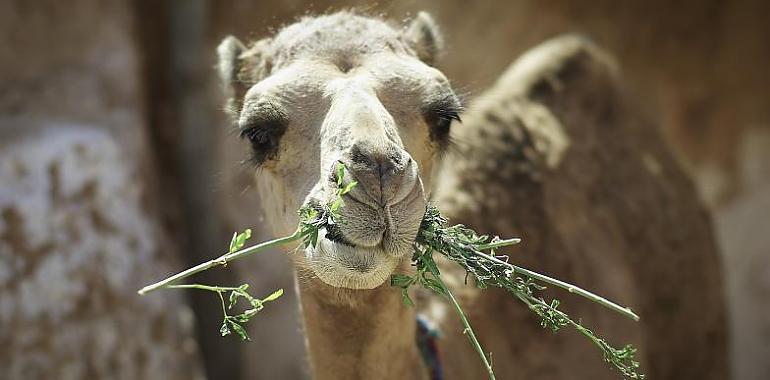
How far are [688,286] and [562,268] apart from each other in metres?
1.01

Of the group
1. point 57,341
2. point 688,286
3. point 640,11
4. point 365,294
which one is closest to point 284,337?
point 57,341

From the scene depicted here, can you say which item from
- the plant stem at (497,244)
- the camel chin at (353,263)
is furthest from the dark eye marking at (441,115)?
the camel chin at (353,263)

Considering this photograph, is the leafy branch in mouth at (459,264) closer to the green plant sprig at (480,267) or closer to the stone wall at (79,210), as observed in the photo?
the green plant sprig at (480,267)

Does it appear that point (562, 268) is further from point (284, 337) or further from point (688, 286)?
point (284, 337)

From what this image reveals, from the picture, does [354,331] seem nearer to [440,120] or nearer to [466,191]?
[440,120]

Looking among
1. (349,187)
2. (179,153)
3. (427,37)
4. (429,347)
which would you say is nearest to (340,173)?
(349,187)

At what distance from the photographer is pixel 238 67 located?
342 centimetres

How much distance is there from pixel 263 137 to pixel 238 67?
60cm

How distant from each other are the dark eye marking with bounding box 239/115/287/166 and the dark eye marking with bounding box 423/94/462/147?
1.40ft

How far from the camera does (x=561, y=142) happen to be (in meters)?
4.59

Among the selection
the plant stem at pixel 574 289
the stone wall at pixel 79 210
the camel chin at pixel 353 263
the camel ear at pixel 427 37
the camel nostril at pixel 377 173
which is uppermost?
the camel ear at pixel 427 37

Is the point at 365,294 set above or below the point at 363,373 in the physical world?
above

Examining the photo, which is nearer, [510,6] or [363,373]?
[363,373]

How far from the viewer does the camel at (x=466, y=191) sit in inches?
97.9
